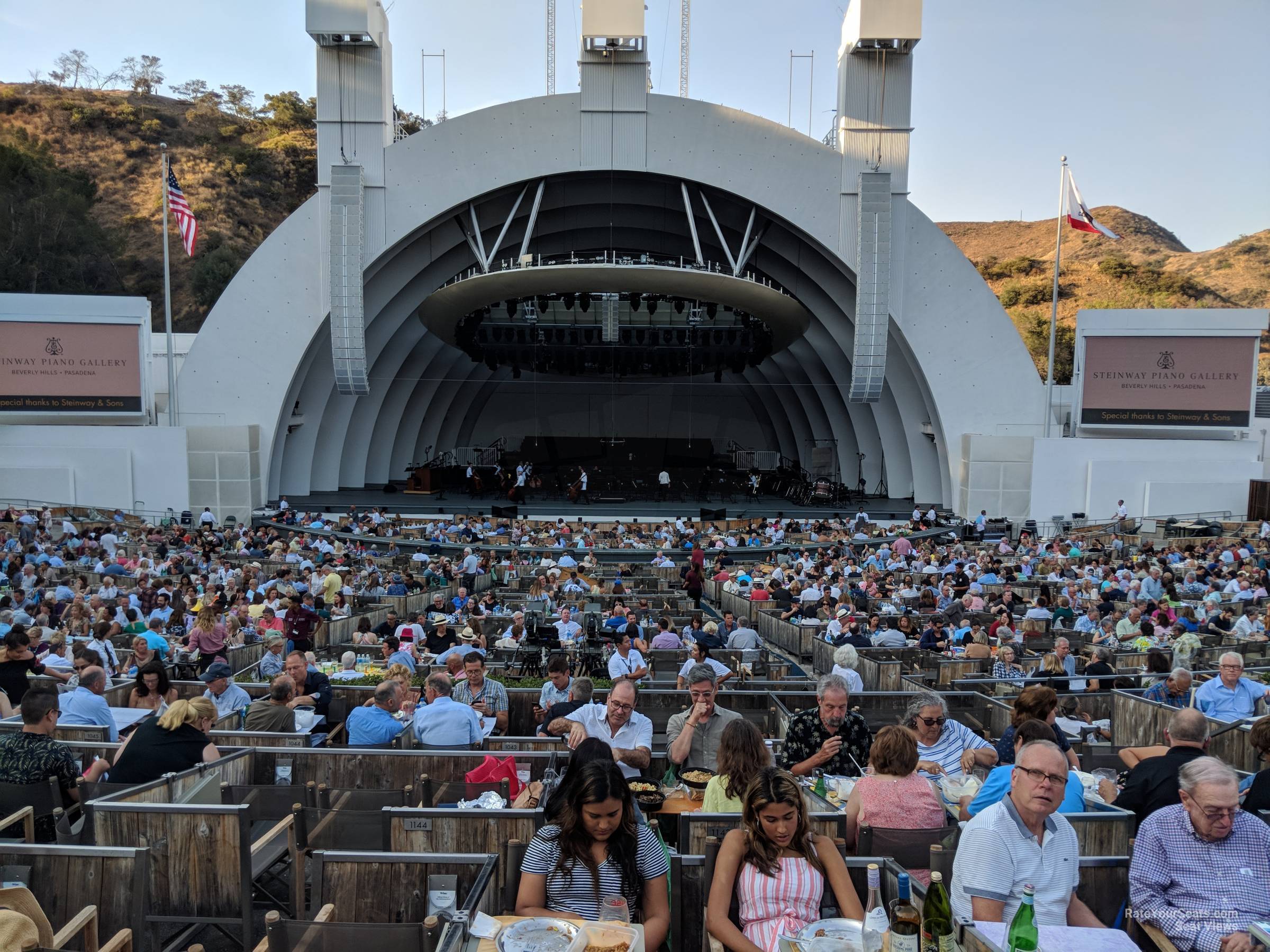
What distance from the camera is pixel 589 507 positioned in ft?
92.2

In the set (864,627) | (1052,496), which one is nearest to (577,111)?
(1052,496)

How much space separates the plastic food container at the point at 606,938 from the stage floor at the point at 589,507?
72.9 feet

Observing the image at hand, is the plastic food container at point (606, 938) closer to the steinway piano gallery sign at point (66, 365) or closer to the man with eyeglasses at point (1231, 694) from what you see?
the man with eyeglasses at point (1231, 694)

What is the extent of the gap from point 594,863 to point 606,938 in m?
0.34

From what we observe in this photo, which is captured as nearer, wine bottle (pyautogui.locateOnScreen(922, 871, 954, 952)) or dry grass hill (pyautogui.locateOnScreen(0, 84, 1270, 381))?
wine bottle (pyautogui.locateOnScreen(922, 871, 954, 952))

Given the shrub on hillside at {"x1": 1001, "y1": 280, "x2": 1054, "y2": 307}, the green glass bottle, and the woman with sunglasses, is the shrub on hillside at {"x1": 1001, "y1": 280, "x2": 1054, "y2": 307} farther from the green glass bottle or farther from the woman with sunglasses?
the green glass bottle

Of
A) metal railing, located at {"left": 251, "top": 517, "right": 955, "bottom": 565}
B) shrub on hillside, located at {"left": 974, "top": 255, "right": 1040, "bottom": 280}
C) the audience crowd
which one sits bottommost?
metal railing, located at {"left": 251, "top": 517, "right": 955, "bottom": 565}

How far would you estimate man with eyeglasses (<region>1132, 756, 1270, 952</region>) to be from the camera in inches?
130

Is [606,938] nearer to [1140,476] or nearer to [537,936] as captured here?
[537,936]

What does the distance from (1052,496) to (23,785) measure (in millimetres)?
25957

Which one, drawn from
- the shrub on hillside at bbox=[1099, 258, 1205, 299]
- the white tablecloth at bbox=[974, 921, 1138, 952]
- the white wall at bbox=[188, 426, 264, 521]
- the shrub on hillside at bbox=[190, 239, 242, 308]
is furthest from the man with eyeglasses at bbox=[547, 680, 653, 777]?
the shrub on hillside at bbox=[1099, 258, 1205, 299]

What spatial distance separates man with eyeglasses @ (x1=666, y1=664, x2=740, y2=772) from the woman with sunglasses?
3.42 ft

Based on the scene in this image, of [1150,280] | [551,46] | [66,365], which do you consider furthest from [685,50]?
[1150,280]

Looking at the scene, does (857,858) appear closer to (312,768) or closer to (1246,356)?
(312,768)
